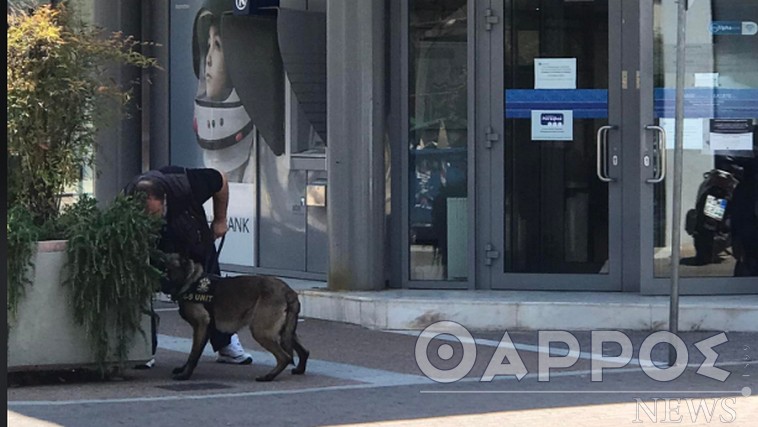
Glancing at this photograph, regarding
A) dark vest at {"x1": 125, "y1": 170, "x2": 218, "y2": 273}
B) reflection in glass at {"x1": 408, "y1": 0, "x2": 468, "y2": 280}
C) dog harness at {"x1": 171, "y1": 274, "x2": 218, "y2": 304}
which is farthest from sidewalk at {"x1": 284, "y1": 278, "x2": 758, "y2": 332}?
dog harness at {"x1": 171, "y1": 274, "x2": 218, "y2": 304}

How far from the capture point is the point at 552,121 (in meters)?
11.5

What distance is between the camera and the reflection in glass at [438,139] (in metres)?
11.7

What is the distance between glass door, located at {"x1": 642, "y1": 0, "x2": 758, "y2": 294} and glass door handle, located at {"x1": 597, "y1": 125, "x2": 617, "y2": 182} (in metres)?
0.51

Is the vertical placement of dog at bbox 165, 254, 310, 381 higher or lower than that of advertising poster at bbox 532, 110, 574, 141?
lower

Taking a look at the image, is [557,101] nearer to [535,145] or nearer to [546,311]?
[535,145]

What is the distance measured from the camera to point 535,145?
38.0ft

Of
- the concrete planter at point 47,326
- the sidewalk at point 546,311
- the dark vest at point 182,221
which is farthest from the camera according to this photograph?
the sidewalk at point 546,311

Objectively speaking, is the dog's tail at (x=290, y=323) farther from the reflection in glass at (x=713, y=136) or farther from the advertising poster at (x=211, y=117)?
the advertising poster at (x=211, y=117)

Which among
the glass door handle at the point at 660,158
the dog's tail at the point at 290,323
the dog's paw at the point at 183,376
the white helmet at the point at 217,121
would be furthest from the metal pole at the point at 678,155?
the white helmet at the point at 217,121

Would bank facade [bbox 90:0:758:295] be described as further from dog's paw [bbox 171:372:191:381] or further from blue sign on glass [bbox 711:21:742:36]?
dog's paw [bbox 171:372:191:381]

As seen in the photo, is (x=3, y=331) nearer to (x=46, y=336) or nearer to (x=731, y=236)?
(x=46, y=336)

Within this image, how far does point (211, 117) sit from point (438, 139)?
3086 mm

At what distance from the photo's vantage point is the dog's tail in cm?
877

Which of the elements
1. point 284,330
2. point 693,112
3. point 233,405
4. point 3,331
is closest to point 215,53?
point 693,112
